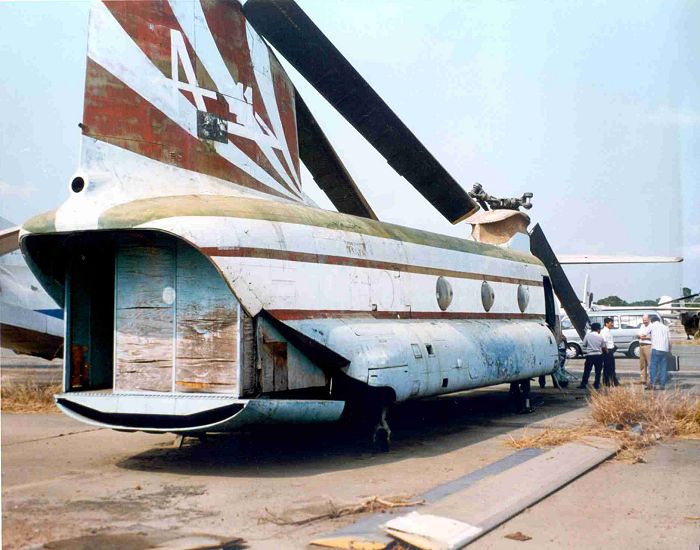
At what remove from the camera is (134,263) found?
339 inches

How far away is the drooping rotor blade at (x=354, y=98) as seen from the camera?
31.9 feet

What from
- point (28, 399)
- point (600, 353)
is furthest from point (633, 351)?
point (28, 399)

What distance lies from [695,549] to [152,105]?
6.72 m

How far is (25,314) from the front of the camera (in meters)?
17.8

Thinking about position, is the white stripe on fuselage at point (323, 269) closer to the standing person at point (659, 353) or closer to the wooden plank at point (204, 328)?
the wooden plank at point (204, 328)

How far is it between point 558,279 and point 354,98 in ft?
32.6

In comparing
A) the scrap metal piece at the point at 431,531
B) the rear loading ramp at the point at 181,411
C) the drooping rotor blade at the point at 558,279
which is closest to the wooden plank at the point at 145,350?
the rear loading ramp at the point at 181,411

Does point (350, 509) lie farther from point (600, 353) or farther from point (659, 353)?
point (659, 353)

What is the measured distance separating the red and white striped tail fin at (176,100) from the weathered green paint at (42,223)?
60cm

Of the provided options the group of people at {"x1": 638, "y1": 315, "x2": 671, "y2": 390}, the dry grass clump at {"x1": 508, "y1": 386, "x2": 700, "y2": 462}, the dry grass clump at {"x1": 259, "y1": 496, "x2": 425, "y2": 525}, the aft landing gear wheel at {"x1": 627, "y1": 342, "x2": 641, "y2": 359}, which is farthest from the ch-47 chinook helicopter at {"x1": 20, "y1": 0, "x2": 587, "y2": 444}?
the aft landing gear wheel at {"x1": 627, "y1": 342, "x2": 641, "y2": 359}

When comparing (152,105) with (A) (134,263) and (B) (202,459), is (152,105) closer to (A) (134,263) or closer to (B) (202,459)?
(A) (134,263)

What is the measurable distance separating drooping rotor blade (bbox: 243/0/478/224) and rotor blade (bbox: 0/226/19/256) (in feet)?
26.6

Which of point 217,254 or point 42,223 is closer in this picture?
point 217,254

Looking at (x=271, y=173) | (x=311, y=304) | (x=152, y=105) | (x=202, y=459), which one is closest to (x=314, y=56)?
(x=271, y=173)
